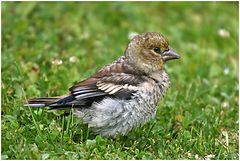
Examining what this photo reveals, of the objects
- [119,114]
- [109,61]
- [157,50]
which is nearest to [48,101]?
[119,114]

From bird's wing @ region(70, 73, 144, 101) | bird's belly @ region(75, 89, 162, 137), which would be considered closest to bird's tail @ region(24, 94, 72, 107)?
bird's wing @ region(70, 73, 144, 101)

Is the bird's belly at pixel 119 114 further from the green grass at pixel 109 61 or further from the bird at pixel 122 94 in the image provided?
the green grass at pixel 109 61

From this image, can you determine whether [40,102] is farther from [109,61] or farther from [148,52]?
[109,61]

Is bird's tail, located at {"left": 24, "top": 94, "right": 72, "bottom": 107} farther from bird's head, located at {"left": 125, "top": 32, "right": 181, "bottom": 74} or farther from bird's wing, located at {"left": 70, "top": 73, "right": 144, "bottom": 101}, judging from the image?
bird's head, located at {"left": 125, "top": 32, "right": 181, "bottom": 74}

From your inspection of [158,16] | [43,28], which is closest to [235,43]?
[158,16]

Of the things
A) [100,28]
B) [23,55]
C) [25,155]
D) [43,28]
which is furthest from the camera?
[100,28]

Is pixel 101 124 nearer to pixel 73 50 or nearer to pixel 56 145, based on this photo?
pixel 56 145
